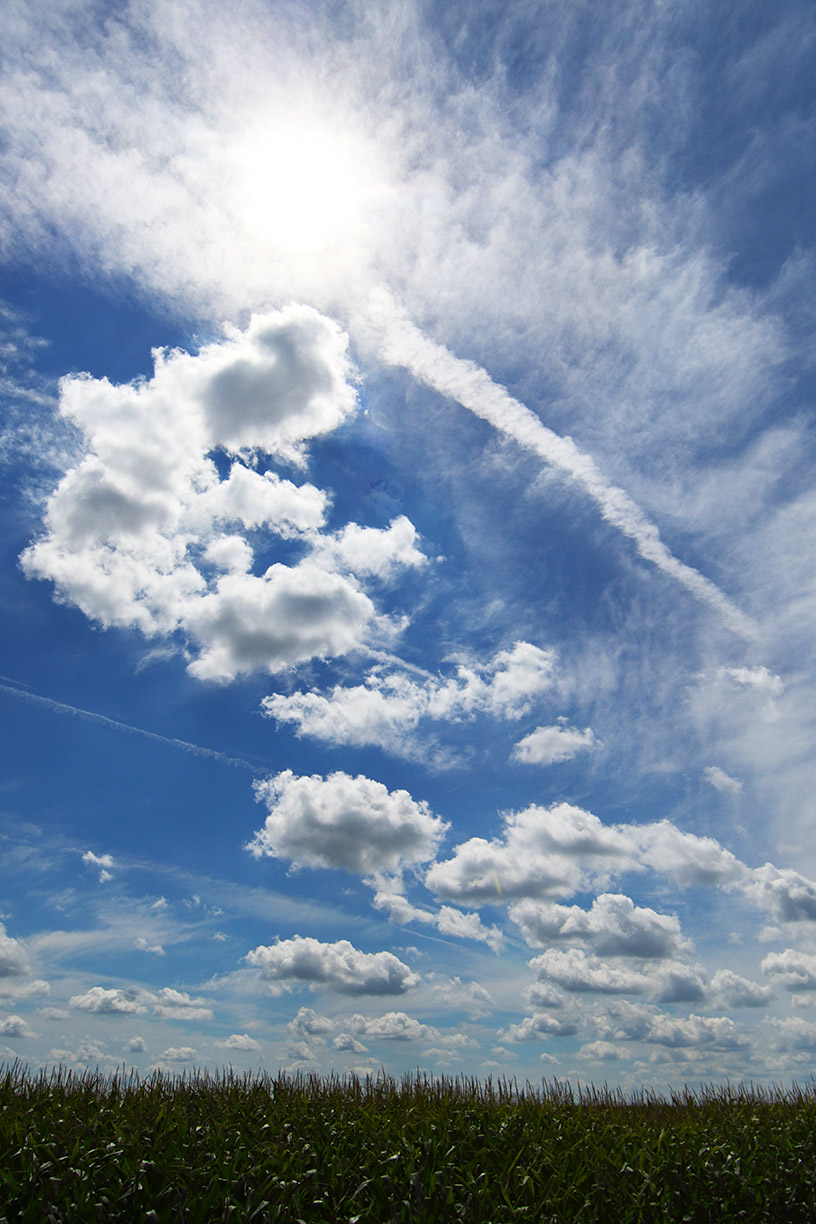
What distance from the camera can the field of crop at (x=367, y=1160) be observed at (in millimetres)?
14406

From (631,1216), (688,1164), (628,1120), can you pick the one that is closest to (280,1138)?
(631,1216)

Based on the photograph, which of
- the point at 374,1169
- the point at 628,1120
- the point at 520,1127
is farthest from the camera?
the point at 628,1120

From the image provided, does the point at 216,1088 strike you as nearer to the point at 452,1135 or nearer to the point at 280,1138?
the point at 280,1138

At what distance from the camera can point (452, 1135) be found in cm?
2039

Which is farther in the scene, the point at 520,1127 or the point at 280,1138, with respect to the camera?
the point at 520,1127

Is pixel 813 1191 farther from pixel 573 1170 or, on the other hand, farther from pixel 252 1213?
pixel 252 1213

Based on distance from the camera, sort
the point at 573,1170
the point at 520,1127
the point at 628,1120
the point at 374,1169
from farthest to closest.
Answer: the point at 628,1120 < the point at 520,1127 < the point at 573,1170 < the point at 374,1169

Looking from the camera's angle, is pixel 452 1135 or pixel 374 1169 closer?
pixel 374 1169

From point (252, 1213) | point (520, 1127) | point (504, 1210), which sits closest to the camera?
point (252, 1213)

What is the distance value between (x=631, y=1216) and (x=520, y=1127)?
22.8 ft

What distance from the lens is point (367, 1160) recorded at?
17.1 metres

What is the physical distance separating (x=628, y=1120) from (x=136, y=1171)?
60.0 ft

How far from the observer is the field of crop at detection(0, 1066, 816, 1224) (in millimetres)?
14406

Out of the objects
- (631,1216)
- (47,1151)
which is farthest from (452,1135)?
(47,1151)
